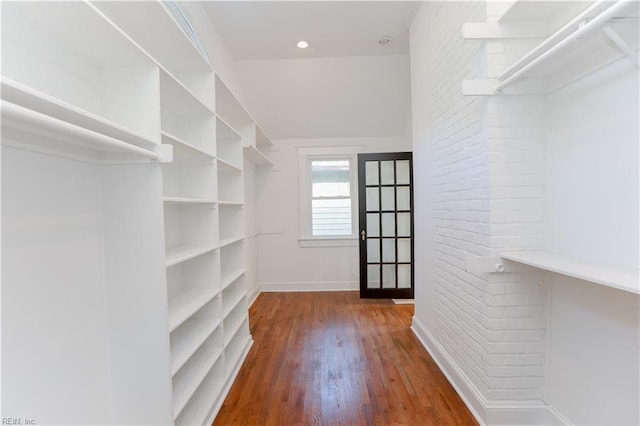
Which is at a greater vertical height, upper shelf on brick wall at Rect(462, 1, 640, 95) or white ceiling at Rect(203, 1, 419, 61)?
white ceiling at Rect(203, 1, 419, 61)

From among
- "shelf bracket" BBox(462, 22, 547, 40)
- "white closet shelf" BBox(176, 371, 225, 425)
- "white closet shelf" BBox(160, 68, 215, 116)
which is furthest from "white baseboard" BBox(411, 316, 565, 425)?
"white closet shelf" BBox(160, 68, 215, 116)

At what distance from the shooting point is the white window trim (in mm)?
4684

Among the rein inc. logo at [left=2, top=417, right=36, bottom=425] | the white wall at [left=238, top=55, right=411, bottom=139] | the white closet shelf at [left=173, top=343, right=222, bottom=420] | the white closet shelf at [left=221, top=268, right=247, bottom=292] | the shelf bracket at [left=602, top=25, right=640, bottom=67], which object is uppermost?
the white wall at [left=238, top=55, right=411, bottom=139]

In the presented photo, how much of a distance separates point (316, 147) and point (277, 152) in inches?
24.2

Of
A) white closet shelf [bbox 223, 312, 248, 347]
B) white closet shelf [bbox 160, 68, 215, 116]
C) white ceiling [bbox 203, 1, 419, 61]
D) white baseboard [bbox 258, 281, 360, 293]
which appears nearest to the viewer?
white closet shelf [bbox 160, 68, 215, 116]

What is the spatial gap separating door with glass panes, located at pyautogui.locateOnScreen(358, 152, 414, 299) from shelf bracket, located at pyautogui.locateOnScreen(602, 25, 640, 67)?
10.1 ft

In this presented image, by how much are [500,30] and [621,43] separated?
61 cm

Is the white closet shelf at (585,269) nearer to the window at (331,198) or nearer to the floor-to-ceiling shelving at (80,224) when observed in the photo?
the floor-to-ceiling shelving at (80,224)

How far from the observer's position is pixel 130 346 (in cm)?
139

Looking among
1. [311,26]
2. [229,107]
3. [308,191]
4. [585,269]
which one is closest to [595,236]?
[585,269]

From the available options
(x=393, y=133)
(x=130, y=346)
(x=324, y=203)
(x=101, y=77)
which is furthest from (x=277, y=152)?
(x=130, y=346)

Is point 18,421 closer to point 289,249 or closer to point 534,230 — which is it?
point 534,230

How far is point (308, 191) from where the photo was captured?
15.6 ft

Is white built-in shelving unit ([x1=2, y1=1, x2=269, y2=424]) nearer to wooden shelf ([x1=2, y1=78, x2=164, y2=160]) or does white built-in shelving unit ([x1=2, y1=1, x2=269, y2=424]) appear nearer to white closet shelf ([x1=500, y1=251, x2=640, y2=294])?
wooden shelf ([x1=2, y1=78, x2=164, y2=160])
